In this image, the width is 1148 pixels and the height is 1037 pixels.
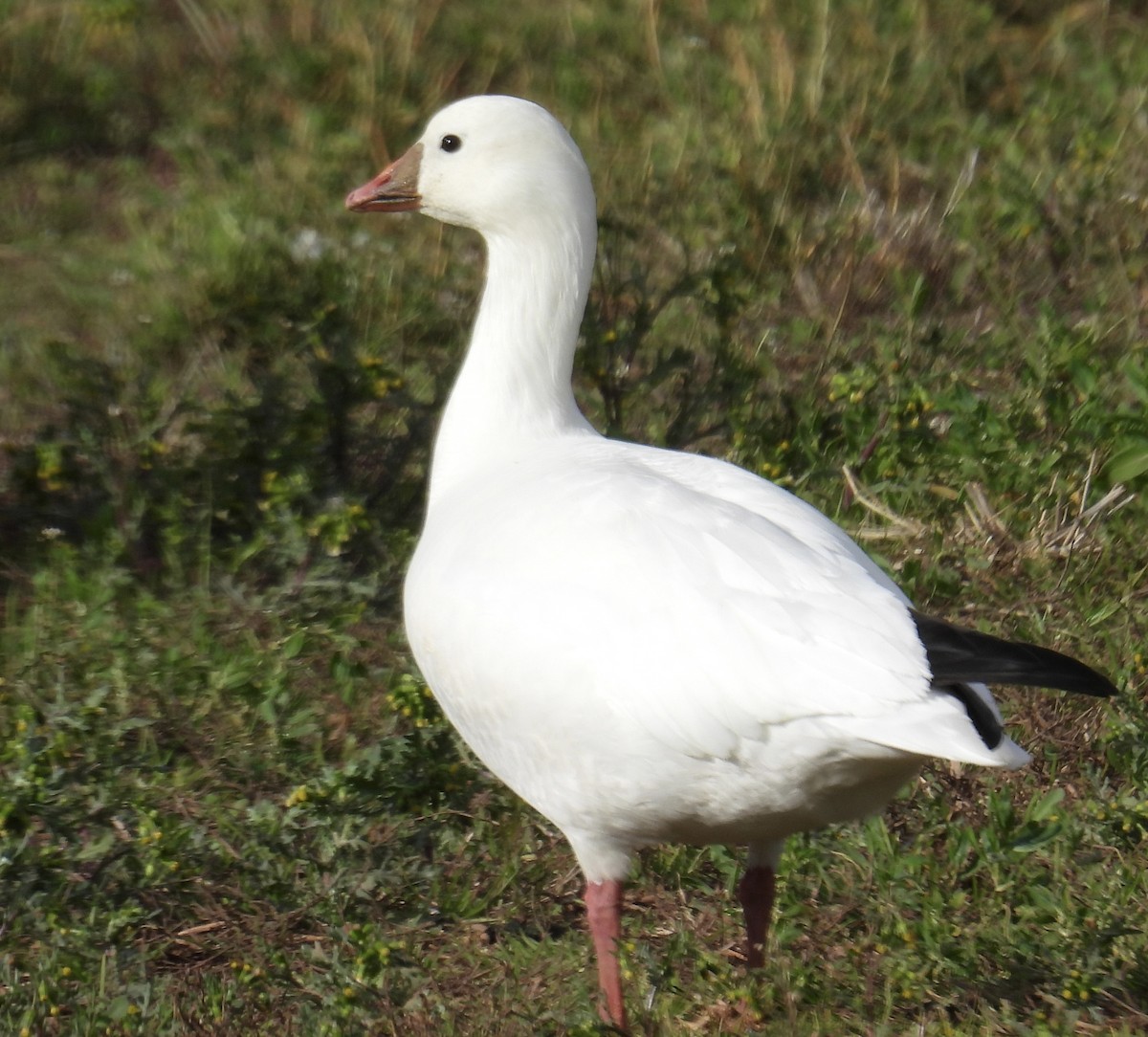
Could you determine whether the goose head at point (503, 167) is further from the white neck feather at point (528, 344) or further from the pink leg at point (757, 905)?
the pink leg at point (757, 905)

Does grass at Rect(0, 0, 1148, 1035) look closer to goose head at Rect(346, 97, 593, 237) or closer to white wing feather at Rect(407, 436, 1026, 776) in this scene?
white wing feather at Rect(407, 436, 1026, 776)

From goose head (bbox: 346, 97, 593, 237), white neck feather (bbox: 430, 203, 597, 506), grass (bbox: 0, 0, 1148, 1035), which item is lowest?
grass (bbox: 0, 0, 1148, 1035)

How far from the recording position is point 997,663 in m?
2.71

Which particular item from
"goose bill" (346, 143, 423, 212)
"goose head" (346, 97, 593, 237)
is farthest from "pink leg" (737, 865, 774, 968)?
"goose bill" (346, 143, 423, 212)

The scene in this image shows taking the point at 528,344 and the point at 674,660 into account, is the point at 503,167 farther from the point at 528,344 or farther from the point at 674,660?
the point at 674,660

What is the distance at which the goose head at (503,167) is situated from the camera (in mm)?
3754

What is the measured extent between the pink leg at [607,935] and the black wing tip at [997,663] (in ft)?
2.92

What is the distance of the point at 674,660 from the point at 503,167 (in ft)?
4.48

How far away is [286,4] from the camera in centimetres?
781

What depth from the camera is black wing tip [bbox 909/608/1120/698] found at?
8.85ft

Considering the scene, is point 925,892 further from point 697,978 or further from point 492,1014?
point 492,1014

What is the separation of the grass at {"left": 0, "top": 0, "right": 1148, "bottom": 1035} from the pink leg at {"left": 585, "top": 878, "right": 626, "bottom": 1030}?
42 millimetres

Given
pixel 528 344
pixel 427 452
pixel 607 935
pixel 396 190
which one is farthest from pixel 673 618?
pixel 427 452

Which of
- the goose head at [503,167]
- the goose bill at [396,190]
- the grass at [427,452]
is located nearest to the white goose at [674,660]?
the grass at [427,452]
